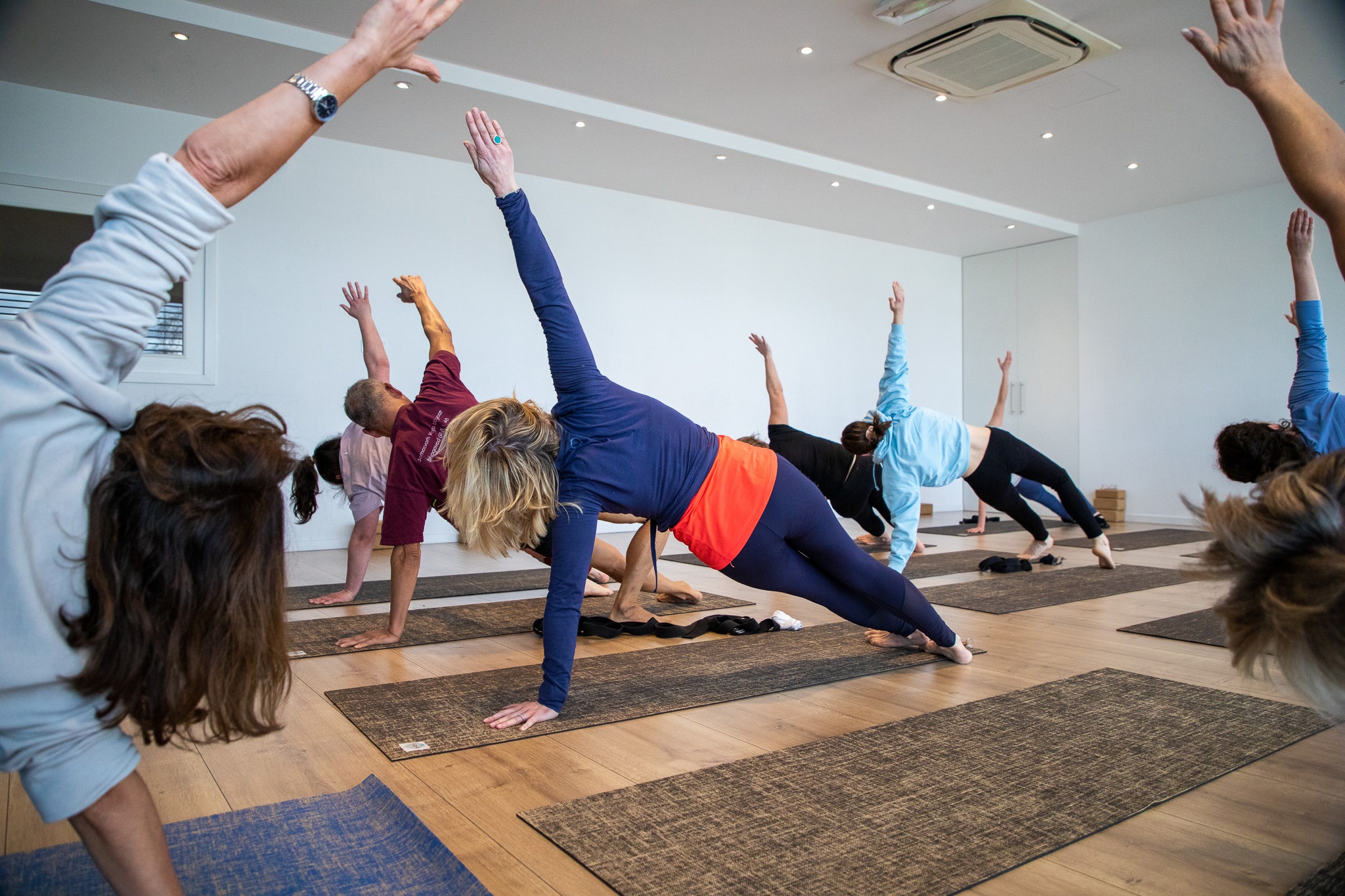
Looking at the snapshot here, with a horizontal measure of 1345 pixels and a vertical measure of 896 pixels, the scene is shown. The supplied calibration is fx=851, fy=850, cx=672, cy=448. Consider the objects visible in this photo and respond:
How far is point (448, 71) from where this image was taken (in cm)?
500

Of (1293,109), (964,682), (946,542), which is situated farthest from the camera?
(946,542)

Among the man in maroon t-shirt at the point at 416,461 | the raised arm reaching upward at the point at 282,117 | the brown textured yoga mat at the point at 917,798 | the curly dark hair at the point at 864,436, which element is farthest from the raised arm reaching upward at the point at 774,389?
the raised arm reaching upward at the point at 282,117

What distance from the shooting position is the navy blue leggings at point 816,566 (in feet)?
7.07

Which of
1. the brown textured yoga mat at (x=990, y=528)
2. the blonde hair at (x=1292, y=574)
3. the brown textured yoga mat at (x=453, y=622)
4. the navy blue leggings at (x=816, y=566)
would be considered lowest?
the brown textured yoga mat at (x=990, y=528)

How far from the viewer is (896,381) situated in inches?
153

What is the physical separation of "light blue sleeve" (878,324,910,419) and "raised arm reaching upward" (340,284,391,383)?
7.08 ft

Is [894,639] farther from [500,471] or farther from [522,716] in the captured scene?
[500,471]

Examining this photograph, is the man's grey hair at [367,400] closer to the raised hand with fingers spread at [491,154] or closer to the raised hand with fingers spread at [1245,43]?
the raised hand with fingers spread at [491,154]

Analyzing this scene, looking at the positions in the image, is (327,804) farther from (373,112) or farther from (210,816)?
(373,112)

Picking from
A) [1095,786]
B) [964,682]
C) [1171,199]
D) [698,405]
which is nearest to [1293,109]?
[1095,786]

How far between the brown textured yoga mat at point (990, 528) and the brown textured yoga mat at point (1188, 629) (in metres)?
3.37

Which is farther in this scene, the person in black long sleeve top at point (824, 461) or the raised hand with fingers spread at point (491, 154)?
the person in black long sleeve top at point (824, 461)

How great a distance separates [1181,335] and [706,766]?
26.2 feet

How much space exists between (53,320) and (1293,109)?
4.57ft
